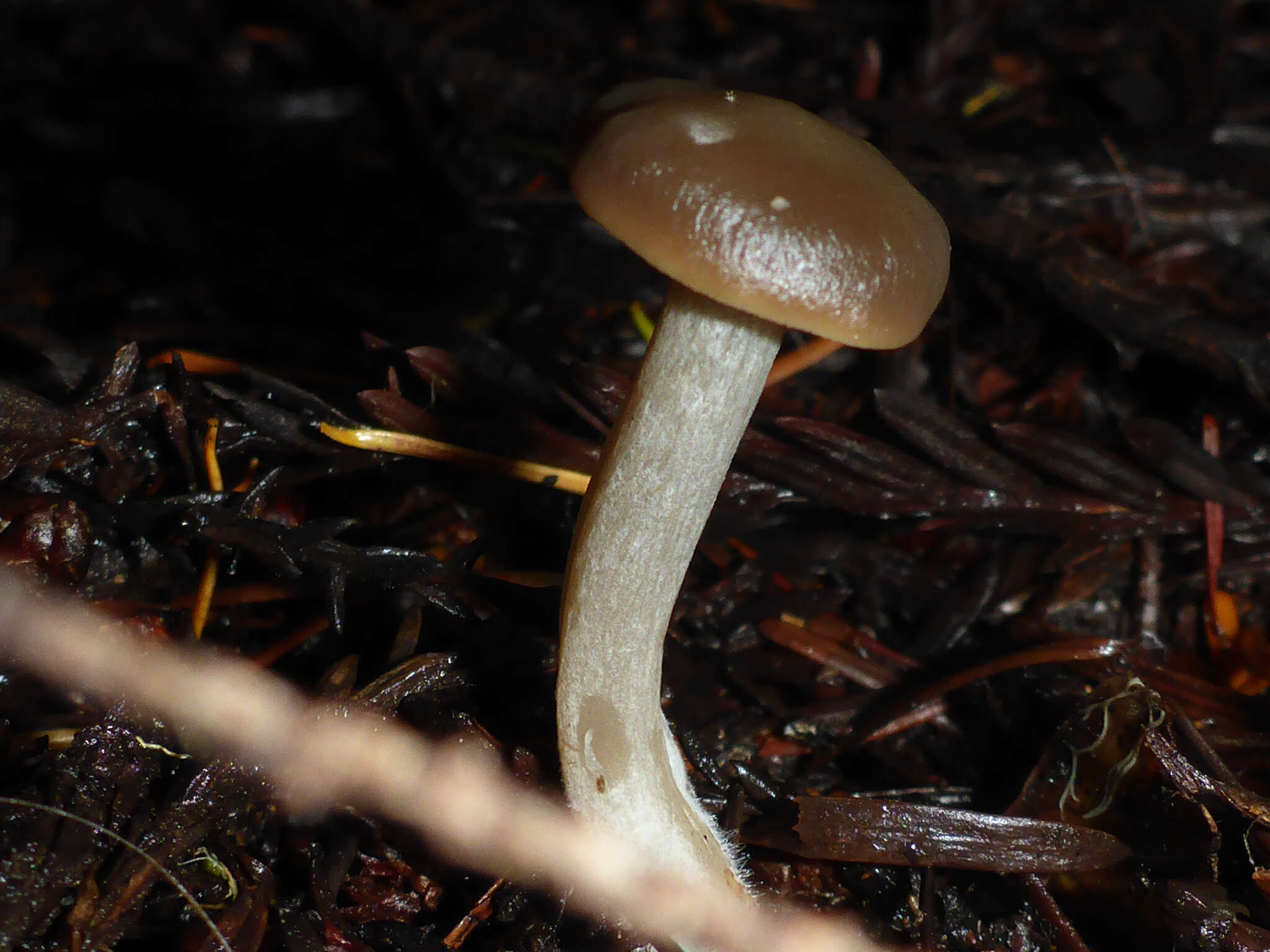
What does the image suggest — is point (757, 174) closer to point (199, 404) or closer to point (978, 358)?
point (199, 404)

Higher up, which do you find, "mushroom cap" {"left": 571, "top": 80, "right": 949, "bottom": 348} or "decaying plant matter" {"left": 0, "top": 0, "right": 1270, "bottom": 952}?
"mushroom cap" {"left": 571, "top": 80, "right": 949, "bottom": 348}

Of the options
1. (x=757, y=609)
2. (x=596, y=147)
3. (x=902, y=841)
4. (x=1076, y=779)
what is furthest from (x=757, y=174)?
(x=1076, y=779)

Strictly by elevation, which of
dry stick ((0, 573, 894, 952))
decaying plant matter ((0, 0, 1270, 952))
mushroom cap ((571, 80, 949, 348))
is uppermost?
mushroom cap ((571, 80, 949, 348))

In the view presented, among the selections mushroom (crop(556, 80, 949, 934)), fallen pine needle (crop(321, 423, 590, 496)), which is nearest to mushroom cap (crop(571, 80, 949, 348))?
mushroom (crop(556, 80, 949, 934))

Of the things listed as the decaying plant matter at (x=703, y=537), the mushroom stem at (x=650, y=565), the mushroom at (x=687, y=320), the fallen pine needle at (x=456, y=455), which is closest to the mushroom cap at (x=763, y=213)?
the mushroom at (x=687, y=320)

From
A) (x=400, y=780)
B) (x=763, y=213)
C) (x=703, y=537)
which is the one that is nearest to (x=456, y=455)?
(x=703, y=537)

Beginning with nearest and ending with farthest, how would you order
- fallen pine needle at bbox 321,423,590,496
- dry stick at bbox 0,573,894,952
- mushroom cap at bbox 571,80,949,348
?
mushroom cap at bbox 571,80,949,348
dry stick at bbox 0,573,894,952
fallen pine needle at bbox 321,423,590,496

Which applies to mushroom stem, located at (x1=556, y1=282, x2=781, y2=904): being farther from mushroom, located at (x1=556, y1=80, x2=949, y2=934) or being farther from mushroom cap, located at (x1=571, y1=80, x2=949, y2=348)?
mushroom cap, located at (x1=571, y1=80, x2=949, y2=348)

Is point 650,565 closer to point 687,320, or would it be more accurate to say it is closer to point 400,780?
point 687,320
